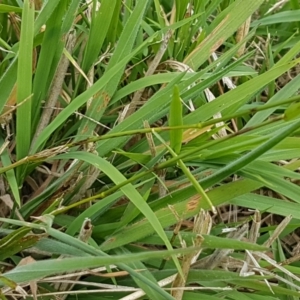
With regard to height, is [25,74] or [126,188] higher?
[25,74]

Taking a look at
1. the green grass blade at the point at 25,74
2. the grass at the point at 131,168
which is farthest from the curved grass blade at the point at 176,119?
the green grass blade at the point at 25,74

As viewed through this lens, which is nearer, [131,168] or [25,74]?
[25,74]

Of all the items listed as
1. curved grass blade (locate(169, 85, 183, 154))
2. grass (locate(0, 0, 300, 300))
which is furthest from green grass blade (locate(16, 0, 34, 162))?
curved grass blade (locate(169, 85, 183, 154))

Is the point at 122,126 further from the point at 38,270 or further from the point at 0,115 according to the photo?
the point at 38,270

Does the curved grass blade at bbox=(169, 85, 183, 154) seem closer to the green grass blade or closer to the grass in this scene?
the grass

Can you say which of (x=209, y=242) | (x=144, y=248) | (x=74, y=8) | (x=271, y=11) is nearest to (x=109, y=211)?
(x=144, y=248)

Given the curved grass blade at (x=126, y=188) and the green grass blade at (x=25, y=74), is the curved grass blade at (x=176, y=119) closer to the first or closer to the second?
the curved grass blade at (x=126, y=188)

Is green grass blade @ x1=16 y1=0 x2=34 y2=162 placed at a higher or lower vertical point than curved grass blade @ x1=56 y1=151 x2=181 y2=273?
higher

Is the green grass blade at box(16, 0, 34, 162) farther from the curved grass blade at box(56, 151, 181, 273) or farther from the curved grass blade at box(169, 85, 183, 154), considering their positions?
the curved grass blade at box(169, 85, 183, 154)

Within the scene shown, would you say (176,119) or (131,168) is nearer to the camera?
(176,119)
